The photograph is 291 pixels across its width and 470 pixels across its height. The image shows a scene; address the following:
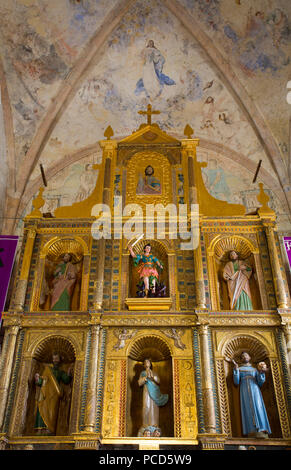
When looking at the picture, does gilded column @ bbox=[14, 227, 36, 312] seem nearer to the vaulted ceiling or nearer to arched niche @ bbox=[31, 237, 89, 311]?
arched niche @ bbox=[31, 237, 89, 311]

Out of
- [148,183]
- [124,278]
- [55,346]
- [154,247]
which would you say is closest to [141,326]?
[124,278]

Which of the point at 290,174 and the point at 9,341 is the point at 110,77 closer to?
the point at 290,174

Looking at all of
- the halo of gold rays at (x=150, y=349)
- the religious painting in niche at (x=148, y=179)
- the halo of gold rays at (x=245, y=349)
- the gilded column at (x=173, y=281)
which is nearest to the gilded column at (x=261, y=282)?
the halo of gold rays at (x=245, y=349)

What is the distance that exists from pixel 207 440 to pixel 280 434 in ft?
5.88

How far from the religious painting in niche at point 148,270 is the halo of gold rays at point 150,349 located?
1.15 meters

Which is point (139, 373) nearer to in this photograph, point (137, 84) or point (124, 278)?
point (124, 278)

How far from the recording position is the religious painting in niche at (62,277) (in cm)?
1234

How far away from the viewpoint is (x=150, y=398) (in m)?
10.6

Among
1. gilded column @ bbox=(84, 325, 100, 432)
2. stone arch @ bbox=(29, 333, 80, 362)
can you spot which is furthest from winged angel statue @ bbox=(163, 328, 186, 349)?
stone arch @ bbox=(29, 333, 80, 362)

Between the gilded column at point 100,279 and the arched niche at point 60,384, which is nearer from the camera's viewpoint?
the arched niche at point 60,384

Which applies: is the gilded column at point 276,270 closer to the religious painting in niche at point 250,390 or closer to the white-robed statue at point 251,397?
the religious painting in niche at point 250,390

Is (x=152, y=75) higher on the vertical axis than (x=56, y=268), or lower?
higher

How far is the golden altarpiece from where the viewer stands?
33.2 feet

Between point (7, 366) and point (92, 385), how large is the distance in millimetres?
2017
